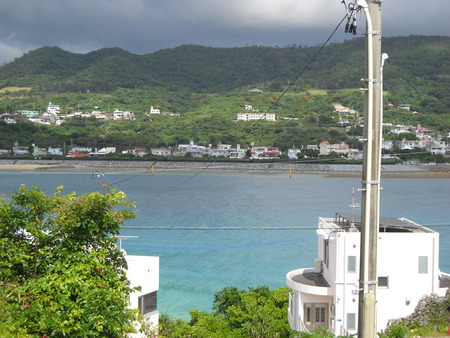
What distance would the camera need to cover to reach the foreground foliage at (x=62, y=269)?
436 cm

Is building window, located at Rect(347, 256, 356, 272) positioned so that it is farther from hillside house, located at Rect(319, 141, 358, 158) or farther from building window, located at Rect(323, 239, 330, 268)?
hillside house, located at Rect(319, 141, 358, 158)

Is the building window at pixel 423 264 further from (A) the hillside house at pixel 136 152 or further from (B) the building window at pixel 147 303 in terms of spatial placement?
(A) the hillside house at pixel 136 152

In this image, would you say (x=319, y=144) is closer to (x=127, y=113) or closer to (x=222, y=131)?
(x=222, y=131)

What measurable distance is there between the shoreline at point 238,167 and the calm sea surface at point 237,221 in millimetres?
1255

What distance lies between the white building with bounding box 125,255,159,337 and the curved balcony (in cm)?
218

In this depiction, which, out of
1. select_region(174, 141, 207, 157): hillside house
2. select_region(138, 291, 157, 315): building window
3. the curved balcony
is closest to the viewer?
select_region(138, 291, 157, 315): building window

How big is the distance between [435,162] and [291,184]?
22316 mm

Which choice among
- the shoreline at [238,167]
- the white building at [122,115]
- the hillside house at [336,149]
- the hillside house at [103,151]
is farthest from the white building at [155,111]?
the hillside house at [336,149]

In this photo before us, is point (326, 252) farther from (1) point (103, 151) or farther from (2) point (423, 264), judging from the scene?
(1) point (103, 151)

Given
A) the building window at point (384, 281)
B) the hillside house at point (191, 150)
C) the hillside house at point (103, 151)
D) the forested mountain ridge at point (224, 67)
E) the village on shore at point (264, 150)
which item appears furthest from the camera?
the forested mountain ridge at point (224, 67)

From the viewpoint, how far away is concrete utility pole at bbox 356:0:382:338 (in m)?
2.95

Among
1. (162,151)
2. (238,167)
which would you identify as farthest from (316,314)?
(162,151)

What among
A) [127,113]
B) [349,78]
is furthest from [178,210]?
[349,78]

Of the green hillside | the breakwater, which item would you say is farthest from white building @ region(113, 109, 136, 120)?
the breakwater
